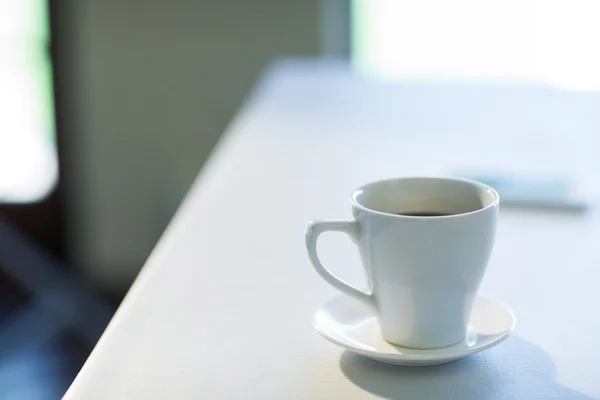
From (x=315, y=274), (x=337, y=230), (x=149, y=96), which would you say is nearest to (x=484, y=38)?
(x=149, y=96)

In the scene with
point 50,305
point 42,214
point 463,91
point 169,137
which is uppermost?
point 463,91

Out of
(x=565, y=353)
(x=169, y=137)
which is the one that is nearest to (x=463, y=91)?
(x=565, y=353)

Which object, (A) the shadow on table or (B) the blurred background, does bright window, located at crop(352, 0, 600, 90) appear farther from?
(A) the shadow on table

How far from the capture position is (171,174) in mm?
2514

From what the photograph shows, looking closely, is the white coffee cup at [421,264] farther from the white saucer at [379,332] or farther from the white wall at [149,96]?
the white wall at [149,96]

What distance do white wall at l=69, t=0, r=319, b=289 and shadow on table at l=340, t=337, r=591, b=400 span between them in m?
1.87

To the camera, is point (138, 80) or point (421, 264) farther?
point (138, 80)

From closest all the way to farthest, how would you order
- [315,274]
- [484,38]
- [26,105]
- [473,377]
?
[473,377] → [315,274] → [484,38] → [26,105]

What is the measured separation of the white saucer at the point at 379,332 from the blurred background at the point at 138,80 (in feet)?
5.66

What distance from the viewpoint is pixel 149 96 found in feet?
8.13

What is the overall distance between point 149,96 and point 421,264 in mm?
1978

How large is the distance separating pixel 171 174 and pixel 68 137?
312 mm

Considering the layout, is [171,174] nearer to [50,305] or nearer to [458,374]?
[50,305]

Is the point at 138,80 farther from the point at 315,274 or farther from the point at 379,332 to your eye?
the point at 379,332
